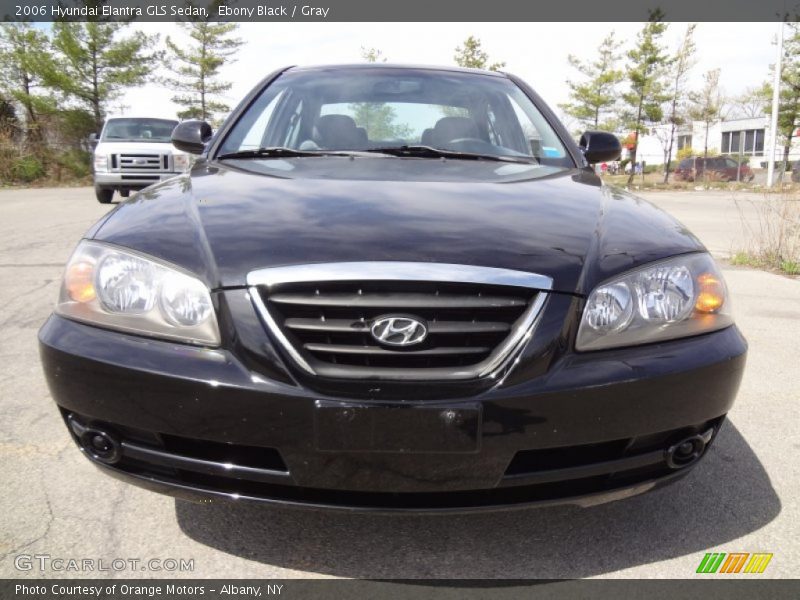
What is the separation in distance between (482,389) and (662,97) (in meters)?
37.2

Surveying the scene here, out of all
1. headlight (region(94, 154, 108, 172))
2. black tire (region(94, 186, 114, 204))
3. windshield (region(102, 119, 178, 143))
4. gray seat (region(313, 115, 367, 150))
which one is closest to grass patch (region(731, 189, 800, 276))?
gray seat (region(313, 115, 367, 150))

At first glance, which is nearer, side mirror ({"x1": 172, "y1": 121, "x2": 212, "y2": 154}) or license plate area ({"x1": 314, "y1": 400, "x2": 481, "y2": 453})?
license plate area ({"x1": 314, "y1": 400, "x2": 481, "y2": 453})

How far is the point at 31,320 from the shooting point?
4484mm

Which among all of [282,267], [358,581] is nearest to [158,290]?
[282,267]

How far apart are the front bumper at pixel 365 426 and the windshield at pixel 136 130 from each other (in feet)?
47.4

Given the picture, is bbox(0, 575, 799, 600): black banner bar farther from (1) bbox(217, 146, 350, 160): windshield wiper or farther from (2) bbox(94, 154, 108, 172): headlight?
(2) bbox(94, 154, 108, 172): headlight

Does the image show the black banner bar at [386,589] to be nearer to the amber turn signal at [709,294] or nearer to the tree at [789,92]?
the amber turn signal at [709,294]

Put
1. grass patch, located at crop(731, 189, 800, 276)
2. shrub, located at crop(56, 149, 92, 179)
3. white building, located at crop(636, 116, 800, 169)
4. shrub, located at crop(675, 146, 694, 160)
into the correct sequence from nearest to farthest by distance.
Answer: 1. grass patch, located at crop(731, 189, 800, 276)
2. shrub, located at crop(56, 149, 92, 179)
3. white building, located at crop(636, 116, 800, 169)
4. shrub, located at crop(675, 146, 694, 160)

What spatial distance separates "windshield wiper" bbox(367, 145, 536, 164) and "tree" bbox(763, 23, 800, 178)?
35167mm

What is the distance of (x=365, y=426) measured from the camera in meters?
1.61

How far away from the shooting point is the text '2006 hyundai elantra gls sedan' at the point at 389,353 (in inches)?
64.7

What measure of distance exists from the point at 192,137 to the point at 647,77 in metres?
35.7

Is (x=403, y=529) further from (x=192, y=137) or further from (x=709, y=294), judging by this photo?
(x=192, y=137)

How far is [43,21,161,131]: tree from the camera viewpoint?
31.5m
